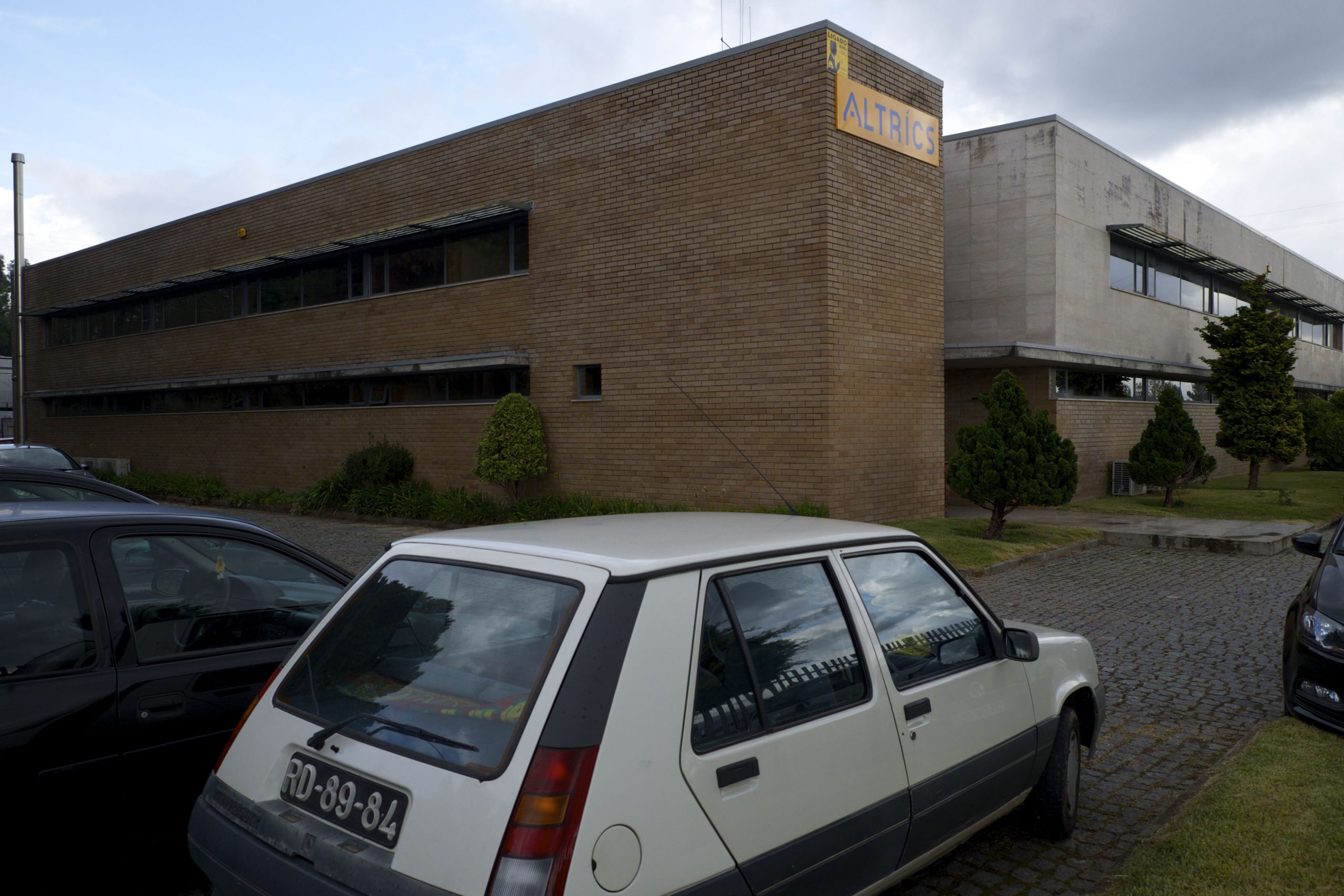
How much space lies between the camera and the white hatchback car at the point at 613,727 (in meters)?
2.28

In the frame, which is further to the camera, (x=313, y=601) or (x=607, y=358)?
(x=607, y=358)

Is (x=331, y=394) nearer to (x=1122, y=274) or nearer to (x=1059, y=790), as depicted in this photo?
(x=1122, y=274)

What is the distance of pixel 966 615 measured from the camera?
149 inches

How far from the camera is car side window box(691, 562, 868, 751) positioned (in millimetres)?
2629

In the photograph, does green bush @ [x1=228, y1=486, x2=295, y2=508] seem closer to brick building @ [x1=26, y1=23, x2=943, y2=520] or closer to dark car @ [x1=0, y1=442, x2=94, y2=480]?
brick building @ [x1=26, y1=23, x2=943, y2=520]

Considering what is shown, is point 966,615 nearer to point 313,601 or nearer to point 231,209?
point 313,601

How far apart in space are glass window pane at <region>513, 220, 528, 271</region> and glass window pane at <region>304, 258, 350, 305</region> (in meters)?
5.21

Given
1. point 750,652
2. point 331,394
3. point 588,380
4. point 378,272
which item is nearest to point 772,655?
point 750,652

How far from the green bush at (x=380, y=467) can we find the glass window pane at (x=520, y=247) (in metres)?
4.51

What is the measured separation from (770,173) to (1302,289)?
29978mm

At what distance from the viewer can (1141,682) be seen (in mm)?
6840

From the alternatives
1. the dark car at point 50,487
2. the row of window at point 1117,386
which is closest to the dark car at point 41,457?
the dark car at point 50,487

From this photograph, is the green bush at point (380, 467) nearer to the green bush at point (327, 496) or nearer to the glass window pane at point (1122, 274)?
the green bush at point (327, 496)

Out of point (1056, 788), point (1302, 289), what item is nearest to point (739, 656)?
point (1056, 788)
